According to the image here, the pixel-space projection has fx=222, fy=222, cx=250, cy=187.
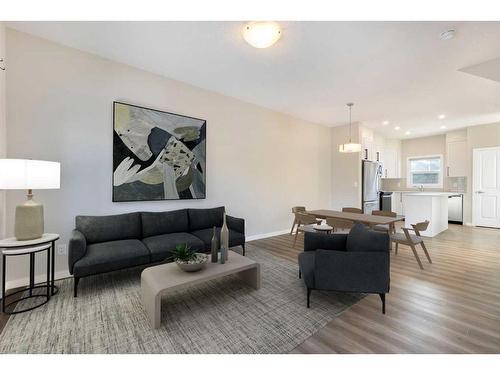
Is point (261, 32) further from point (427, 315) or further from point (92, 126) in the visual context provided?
point (427, 315)

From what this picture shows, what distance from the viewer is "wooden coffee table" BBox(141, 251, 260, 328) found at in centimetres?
184

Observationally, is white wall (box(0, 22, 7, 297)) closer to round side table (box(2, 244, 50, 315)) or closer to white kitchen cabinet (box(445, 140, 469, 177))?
round side table (box(2, 244, 50, 315))

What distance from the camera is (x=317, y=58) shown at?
114 inches

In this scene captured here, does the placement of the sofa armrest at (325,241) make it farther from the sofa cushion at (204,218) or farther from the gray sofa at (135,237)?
the sofa cushion at (204,218)

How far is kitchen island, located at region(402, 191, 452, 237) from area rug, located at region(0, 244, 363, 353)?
Result: 383 centimetres

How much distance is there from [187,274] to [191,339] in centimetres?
54

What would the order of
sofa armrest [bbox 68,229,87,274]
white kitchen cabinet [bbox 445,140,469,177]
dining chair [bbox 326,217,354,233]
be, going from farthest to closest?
white kitchen cabinet [bbox 445,140,469,177] < dining chair [bbox 326,217,354,233] < sofa armrest [bbox 68,229,87,274]

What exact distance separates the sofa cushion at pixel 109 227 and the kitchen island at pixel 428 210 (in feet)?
18.9

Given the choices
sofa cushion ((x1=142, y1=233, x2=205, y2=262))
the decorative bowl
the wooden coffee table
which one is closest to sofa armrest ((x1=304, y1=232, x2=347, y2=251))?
the wooden coffee table

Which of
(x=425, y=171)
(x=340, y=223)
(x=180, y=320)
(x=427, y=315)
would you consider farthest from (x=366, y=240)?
(x=425, y=171)

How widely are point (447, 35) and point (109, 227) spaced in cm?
451

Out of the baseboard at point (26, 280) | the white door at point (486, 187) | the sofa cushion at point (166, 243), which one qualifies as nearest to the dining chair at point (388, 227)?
the sofa cushion at point (166, 243)

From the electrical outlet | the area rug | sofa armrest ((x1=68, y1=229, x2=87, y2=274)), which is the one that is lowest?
the area rug
